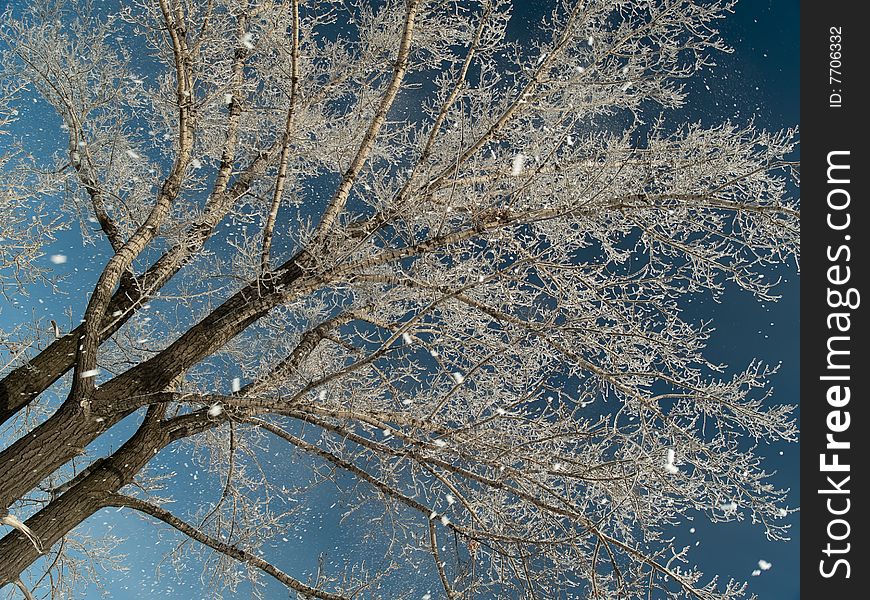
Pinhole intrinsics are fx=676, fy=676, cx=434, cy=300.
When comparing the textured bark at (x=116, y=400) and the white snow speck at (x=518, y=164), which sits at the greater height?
the white snow speck at (x=518, y=164)

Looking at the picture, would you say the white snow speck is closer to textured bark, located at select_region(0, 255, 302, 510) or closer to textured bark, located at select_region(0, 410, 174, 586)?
textured bark, located at select_region(0, 255, 302, 510)

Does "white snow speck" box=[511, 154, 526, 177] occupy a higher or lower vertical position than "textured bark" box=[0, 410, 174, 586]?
higher

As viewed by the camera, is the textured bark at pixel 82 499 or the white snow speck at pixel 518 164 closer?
the textured bark at pixel 82 499

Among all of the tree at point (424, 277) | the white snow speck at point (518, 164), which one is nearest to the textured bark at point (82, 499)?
the tree at point (424, 277)

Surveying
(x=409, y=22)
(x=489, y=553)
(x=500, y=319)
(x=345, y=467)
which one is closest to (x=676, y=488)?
(x=489, y=553)

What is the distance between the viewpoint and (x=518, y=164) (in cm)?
559

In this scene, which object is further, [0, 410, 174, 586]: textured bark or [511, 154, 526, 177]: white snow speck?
[511, 154, 526, 177]: white snow speck

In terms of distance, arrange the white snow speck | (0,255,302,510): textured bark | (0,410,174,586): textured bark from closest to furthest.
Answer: (0,255,302,510): textured bark → (0,410,174,586): textured bark → the white snow speck

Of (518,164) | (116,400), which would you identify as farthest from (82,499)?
(518,164)

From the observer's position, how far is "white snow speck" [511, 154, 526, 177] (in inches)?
220

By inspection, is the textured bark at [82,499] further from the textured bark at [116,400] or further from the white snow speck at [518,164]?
the white snow speck at [518,164]

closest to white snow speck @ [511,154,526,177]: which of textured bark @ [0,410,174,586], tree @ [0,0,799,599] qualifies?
tree @ [0,0,799,599]

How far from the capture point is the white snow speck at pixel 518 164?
220 inches

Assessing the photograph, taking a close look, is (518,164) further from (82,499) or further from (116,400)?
(82,499)
